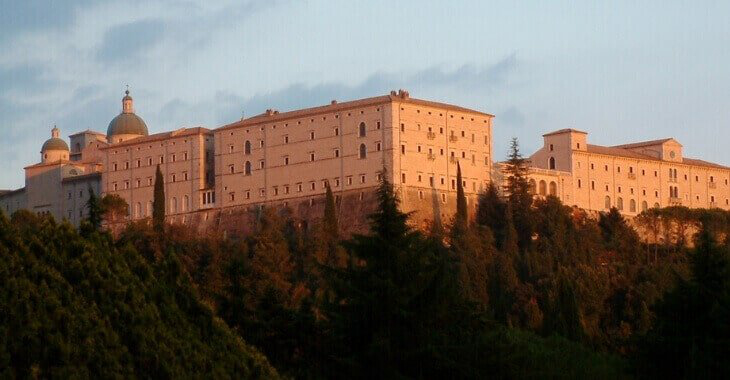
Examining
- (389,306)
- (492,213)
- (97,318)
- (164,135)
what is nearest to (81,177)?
(164,135)

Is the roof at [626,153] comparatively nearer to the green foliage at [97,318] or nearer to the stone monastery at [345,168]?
the stone monastery at [345,168]

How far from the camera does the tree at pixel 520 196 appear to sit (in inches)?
2928

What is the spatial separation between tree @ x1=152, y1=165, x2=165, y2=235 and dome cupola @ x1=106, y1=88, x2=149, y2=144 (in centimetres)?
1222

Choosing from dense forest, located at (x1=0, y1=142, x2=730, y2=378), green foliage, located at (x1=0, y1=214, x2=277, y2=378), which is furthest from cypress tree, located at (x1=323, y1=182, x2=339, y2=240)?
green foliage, located at (x1=0, y1=214, x2=277, y2=378)

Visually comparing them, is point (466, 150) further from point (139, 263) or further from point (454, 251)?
point (139, 263)

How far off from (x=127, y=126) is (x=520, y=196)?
989 inches

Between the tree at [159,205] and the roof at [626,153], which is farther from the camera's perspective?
the roof at [626,153]

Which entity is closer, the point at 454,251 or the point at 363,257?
the point at 363,257

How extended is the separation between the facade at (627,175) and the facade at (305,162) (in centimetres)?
585

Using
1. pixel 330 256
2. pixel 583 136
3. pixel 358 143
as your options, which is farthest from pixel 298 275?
pixel 583 136

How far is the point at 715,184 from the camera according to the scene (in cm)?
9188

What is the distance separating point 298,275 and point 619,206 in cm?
2528

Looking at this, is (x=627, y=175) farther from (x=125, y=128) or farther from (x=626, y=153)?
(x=125, y=128)

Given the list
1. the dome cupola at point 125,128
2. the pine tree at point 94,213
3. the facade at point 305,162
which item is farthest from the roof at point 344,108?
the pine tree at point 94,213
